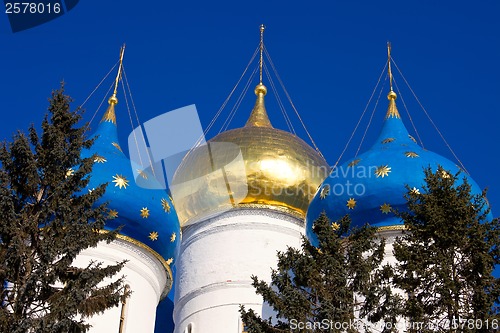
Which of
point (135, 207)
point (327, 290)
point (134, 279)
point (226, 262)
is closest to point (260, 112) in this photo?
point (226, 262)

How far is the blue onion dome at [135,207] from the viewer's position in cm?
1631

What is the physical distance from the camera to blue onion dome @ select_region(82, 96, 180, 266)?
1631 cm

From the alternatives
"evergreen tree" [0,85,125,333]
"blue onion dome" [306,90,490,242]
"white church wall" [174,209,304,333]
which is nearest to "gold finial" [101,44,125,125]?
"white church wall" [174,209,304,333]

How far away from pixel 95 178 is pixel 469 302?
25.4 feet

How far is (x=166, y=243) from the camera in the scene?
16781 millimetres

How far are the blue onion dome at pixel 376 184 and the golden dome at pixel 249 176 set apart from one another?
7.11 ft

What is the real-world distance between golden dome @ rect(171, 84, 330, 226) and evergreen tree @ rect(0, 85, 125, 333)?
7.24 metres

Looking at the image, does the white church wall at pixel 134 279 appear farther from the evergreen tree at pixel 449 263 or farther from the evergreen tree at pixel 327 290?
the evergreen tree at pixel 449 263

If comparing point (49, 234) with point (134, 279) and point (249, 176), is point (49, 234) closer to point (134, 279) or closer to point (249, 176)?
point (134, 279)

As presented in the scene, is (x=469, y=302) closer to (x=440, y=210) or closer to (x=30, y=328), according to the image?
(x=440, y=210)

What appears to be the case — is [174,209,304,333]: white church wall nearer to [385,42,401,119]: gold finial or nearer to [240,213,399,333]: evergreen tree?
[385,42,401,119]: gold finial

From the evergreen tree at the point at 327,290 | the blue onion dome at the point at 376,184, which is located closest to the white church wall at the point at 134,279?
the blue onion dome at the point at 376,184

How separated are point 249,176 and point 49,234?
27.4ft

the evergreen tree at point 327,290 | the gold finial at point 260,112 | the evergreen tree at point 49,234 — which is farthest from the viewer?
the gold finial at point 260,112
